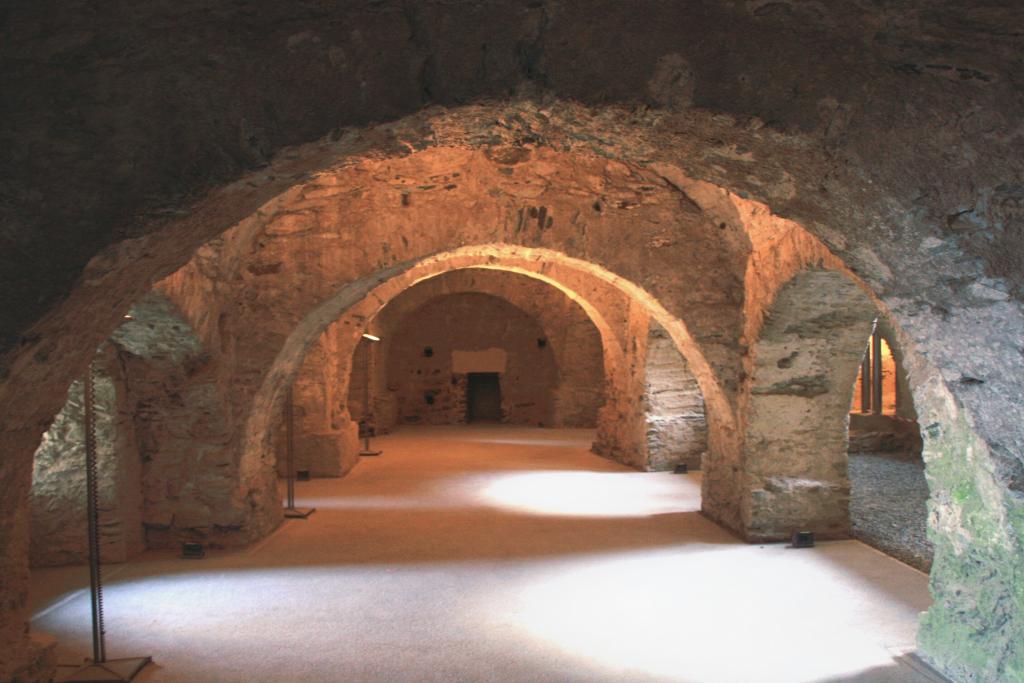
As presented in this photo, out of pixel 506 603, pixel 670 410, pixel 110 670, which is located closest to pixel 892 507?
pixel 670 410

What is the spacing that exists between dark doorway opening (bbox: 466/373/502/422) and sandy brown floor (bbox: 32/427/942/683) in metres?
9.15

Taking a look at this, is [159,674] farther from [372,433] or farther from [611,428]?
[372,433]

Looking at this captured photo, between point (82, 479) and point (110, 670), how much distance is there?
2105 millimetres

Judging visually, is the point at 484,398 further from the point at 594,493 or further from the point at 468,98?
the point at 468,98

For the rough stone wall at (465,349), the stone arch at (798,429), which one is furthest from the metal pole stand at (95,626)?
the rough stone wall at (465,349)

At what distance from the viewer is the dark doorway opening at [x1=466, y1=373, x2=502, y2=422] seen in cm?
1630

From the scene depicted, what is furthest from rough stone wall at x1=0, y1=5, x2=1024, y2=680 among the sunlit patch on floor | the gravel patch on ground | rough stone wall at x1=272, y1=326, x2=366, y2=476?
rough stone wall at x1=272, y1=326, x2=366, y2=476

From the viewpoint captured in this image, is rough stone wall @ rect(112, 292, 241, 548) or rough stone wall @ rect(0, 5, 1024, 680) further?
rough stone wall @ rect(112, 292, 241, 548)

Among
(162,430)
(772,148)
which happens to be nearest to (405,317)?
(162,430)

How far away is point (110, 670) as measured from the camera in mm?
3557

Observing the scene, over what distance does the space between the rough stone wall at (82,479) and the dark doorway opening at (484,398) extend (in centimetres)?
1089

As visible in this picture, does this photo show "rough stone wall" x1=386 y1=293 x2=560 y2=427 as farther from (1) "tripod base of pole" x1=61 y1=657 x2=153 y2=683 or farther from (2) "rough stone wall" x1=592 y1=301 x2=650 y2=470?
(1) "tripod base of pole" x1=61 y1=657 x2=153 y2=683

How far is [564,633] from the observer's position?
408 cm

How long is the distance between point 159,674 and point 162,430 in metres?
2.38
